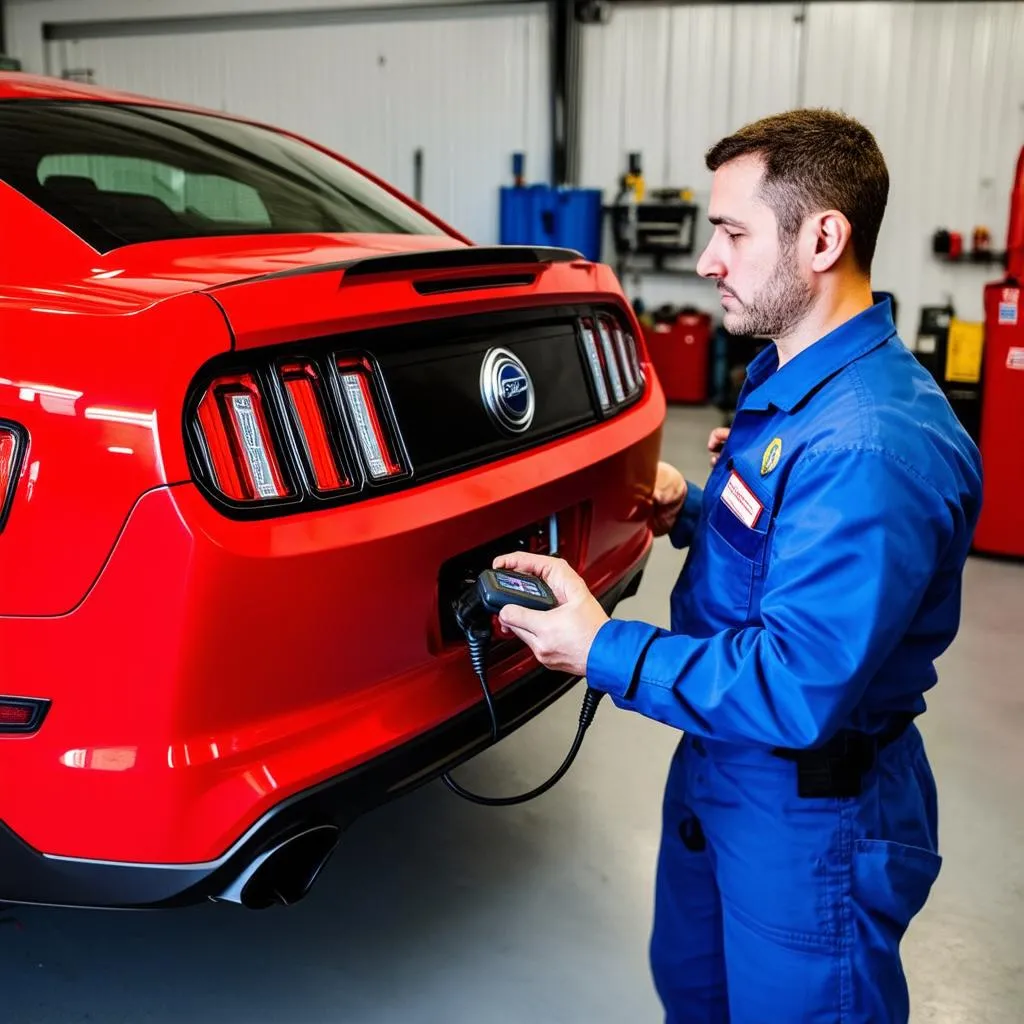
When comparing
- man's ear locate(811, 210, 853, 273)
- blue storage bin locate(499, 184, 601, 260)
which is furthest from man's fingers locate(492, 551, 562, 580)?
blue storage bin locate(499, 184, 601, 260)

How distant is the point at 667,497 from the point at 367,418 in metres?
0.74

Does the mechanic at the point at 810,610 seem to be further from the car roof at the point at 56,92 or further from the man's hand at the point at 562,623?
the car roof at the point at 56,92

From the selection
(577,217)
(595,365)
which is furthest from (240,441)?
(577,217)

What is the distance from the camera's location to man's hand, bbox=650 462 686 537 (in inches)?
74.9

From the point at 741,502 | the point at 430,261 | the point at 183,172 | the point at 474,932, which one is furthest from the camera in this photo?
the point at 183,172

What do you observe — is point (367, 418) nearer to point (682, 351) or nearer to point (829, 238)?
point (829, 238)

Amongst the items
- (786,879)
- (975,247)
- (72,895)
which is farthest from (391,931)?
(975,247)

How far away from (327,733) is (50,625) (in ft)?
1.20

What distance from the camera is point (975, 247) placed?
7695 mm

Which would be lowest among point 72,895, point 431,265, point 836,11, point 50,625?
point 72,895

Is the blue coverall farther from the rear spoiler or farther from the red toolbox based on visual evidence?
the red toolbox

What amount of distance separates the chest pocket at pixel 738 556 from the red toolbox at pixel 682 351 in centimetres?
696

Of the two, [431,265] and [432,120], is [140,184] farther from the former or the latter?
[431,265]

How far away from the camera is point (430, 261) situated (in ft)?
4.98
